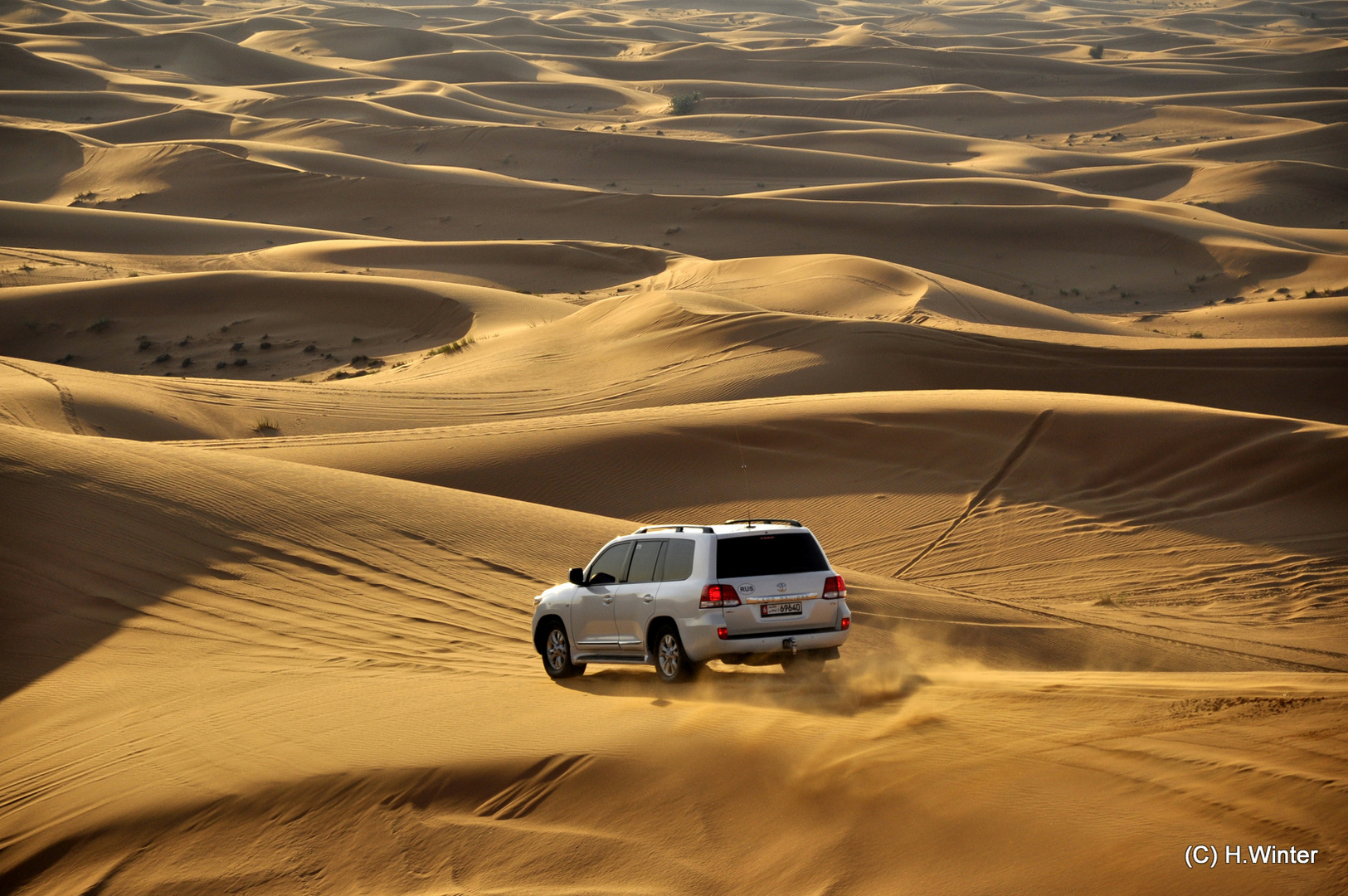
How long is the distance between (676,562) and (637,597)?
1.53 ft

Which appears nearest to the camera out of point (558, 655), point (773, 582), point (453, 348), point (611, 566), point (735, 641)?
point (735, 641)

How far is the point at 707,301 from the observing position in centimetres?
2625

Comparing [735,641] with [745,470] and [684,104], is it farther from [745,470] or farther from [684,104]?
[684,104]

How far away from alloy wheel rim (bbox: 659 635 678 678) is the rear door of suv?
0.56m

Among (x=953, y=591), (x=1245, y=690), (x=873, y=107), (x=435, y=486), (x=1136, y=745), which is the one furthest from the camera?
(x=873, y=107)

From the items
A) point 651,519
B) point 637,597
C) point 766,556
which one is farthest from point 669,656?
point 651,519

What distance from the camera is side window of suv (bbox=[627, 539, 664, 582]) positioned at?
28.8 feet

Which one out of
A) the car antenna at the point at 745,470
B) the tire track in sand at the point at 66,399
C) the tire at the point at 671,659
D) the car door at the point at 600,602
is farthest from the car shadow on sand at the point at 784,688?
the tire track in sand at the point at 66,399

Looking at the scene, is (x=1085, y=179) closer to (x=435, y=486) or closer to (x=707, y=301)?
(x=707, y=301)

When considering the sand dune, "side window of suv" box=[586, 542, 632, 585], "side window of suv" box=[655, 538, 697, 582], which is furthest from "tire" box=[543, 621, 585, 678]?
"side window of suv" box=[655, 538, 697, 582]

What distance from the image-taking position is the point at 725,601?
8.09 meters

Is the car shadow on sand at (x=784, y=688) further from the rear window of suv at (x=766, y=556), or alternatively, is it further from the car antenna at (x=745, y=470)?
the car antenna at (x=745, y=470)

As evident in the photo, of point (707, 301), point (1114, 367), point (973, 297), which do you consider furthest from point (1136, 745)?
point (973, 297)

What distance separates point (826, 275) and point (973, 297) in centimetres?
401
